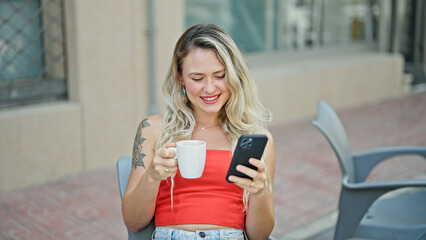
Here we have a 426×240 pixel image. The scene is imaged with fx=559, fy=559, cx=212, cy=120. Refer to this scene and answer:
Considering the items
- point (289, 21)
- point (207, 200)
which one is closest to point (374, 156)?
point (207, 200)

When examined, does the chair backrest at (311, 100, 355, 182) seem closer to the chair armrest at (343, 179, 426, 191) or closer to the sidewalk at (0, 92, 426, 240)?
the chair armrest at (343, 179, 426, 191)

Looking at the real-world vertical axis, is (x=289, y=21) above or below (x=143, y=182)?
above

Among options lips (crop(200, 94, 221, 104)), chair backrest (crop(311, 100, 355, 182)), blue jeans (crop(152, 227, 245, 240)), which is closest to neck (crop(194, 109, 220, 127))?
lips (crop(200, 94, 221, 104))

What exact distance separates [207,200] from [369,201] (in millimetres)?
1091

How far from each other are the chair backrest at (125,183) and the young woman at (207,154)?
0.15ft

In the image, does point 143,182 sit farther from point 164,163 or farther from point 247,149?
point 247,149

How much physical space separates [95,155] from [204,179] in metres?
3.54

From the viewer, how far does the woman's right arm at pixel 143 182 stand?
237cm

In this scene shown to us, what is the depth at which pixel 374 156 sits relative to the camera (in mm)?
3607

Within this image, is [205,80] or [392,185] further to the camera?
[392,185]

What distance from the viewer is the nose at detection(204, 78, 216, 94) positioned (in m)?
2.48

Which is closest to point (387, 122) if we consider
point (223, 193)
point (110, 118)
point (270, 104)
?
point (270, 104)

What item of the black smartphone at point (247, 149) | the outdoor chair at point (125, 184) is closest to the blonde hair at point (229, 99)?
the outdoor chair at point (125, 184)

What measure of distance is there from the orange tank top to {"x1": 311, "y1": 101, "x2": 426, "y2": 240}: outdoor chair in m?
0.89
